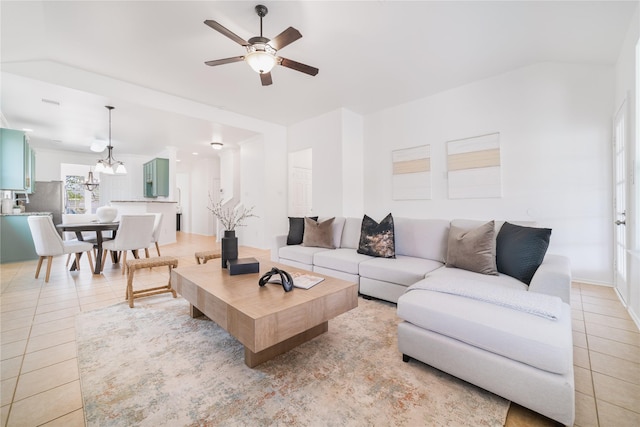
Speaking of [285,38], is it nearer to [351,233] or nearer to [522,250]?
[351,233]

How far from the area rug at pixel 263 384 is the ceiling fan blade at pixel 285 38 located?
2489 millimetres

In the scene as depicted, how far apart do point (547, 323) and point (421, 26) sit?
2864 millimetres

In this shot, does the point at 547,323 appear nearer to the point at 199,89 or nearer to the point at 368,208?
the point at 368,208

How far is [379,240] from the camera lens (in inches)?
113

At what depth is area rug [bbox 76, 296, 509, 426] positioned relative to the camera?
1.20m

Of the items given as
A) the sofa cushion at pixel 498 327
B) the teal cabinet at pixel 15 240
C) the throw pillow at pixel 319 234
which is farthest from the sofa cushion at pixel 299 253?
the teal cabinet at pixel 15 240

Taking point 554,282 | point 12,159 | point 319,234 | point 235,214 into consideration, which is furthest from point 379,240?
point 12,159

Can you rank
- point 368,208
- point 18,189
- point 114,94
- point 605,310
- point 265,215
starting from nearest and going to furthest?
point 605,310 < point 114,94 < point 18,189 < point 368,208 < point 265,215

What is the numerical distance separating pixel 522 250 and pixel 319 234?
2.21 m

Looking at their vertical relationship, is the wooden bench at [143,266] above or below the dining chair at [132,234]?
below

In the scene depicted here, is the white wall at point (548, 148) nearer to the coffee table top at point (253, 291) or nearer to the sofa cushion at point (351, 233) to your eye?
the sofa cushion at point (351, 233)

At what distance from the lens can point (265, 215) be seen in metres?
5.91

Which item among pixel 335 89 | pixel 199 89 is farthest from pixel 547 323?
pixel 199 89

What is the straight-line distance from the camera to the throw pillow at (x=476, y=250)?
2.16 m
